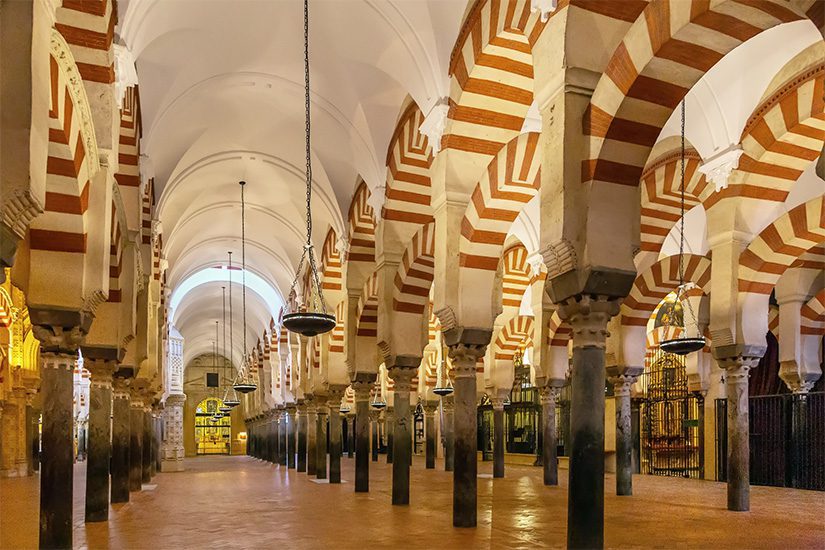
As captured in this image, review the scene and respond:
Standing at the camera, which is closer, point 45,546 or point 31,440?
point 45,546

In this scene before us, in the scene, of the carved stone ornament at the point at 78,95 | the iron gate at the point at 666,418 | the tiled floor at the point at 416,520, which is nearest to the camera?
the carved stone ornament at the point at 78,95

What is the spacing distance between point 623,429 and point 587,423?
5.64m

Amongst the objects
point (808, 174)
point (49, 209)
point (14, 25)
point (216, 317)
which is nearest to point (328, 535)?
point (49, 209)

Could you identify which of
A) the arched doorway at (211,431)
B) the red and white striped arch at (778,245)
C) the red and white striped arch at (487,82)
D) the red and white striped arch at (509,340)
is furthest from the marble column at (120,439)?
the arched doorway at (211,431)

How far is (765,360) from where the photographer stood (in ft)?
46.0

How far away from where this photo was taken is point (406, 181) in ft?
29.4

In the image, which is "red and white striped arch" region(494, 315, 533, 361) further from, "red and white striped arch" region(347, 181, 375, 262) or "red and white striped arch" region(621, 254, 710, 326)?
"red and white striped arch" region(347, 181, 375, 262)

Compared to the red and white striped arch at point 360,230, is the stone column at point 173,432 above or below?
below

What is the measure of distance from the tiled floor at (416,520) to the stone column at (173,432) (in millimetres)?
10815

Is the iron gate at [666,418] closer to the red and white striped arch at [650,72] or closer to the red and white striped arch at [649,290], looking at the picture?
the red and white striped arch at [649,290]

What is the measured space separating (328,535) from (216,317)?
2388 cm

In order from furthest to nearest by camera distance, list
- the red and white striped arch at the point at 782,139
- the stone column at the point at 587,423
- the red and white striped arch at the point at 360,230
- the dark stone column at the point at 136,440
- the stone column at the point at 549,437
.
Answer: the stone column at the point at 549,437 → the dark stone column at the point at 136,440 → the red and white striped arch at the point at 360,230 → the red and white striped arch at the point at 782,139 → the stone column at the point at 587,423

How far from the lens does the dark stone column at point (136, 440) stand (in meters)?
11.0

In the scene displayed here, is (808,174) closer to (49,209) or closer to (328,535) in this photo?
(328,535)
